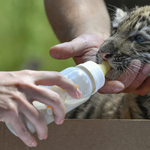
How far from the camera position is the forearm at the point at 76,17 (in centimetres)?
127

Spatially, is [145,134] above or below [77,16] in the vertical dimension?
below

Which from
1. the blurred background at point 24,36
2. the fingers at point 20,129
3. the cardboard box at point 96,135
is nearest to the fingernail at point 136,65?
the cardboard box at point 96,135

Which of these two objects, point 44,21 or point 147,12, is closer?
point 147,12

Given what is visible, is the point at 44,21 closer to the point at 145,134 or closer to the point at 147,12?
the point at 147,12

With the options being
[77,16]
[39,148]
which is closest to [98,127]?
[39,148]

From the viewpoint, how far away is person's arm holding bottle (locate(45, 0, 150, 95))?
0.86m

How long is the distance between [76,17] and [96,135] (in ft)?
2.89

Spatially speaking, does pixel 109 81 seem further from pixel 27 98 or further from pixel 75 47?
pixel 27 98

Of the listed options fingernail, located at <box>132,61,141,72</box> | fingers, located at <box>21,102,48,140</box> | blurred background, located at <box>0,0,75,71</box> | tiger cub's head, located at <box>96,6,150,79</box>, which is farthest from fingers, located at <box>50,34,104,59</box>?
blurred background, located at <box>0,0,75,71</box>

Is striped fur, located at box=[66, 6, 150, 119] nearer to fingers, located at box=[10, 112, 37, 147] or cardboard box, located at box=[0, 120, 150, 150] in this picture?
cardboard box, located at box=[0, 120, 150, 150]

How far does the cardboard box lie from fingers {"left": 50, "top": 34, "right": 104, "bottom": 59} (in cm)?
34

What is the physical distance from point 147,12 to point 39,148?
72 centimetres

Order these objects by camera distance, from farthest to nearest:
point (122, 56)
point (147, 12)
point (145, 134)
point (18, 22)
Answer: point (18, 22) → point (147, 12) → point (122, 56) → point (145, 134)

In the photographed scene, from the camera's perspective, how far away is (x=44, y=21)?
239 centimetres
